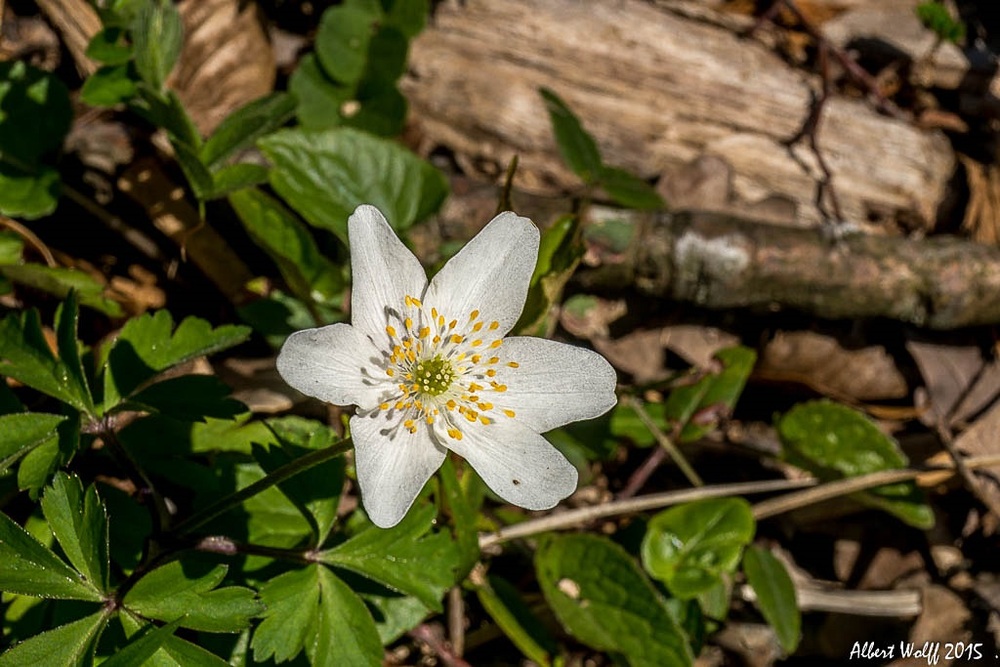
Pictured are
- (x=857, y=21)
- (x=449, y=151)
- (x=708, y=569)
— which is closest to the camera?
(x=708, y=569)

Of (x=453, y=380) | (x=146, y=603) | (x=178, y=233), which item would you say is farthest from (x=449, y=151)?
(x=146, y=603)

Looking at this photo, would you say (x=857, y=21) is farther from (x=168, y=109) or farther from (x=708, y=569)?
(x=168, y=109)

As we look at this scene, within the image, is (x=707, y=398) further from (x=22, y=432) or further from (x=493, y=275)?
(x=22, y=432)

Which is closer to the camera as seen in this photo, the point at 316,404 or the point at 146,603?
the point at 146,603

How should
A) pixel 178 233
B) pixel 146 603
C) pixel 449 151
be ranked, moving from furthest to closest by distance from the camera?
pixel 449 151
pixel 178 233
pixel 146 603

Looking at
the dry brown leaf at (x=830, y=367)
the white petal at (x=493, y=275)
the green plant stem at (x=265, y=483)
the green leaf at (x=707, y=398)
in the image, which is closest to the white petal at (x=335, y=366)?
the green plant stem at (x=265, y=483)

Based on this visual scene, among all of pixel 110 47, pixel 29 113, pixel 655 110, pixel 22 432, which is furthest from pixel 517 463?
pixel 655 110

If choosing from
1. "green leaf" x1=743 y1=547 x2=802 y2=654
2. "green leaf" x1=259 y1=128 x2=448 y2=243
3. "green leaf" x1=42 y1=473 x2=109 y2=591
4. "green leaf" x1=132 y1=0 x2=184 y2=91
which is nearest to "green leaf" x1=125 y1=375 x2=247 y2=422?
"green leaf" x1=42 y1=473 x2=109 y2=591
